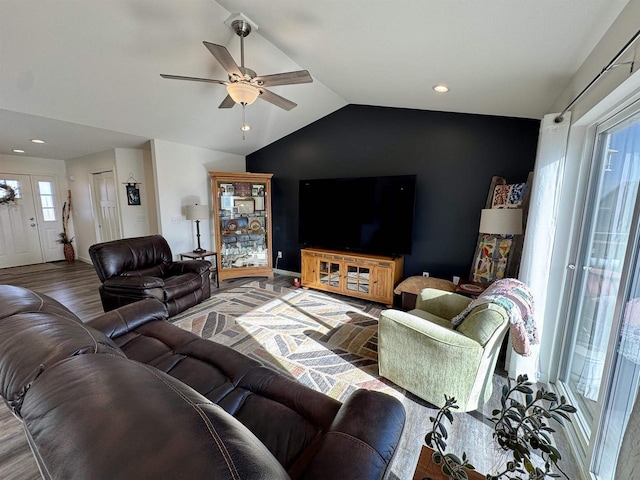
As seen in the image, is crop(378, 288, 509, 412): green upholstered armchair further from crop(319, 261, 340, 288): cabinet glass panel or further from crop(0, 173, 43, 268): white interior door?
crop(0, 173, 43, 268): white interior door

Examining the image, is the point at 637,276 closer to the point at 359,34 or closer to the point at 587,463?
the point at 587,463

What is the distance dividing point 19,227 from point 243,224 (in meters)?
4.95

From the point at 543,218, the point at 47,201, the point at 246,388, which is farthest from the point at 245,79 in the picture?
the point at 47,201

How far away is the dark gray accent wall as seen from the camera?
10.4 feet

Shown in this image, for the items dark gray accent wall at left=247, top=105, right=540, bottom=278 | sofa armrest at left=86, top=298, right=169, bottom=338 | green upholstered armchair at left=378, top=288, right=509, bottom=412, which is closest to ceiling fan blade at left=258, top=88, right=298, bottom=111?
dark gray accent wall at left=247, top=105, right=540, bottom=278

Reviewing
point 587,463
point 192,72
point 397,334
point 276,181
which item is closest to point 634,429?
point 587,463

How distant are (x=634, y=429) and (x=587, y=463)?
0.89m

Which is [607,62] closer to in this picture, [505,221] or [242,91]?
[505,221]

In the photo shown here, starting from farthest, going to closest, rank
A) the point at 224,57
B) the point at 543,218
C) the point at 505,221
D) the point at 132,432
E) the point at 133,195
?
the point at 133,195 < the point at 505,221 < the point at 543,218 < the point at 224,57 < the point at 132,432

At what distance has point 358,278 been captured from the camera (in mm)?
3867

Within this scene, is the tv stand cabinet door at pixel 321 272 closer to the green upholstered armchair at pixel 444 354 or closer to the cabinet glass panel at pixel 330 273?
the cabinet glass panel at pixel 330 273

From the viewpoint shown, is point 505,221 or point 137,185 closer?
point 505,221

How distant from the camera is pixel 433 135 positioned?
3.55 metres

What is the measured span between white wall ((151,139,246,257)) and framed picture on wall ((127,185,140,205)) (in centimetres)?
104
